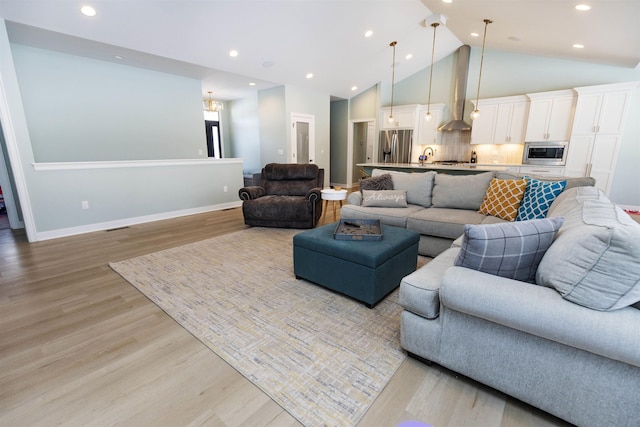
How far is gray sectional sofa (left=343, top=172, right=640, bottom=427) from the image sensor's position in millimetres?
1100

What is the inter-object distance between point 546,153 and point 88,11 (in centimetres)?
770

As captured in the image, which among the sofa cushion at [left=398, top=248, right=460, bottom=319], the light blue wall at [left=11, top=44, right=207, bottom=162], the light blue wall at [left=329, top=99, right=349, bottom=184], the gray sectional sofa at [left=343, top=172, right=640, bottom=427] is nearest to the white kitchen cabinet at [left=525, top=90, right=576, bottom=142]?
the light blue wall at [left=329, top=99, right=349, bottom=184]

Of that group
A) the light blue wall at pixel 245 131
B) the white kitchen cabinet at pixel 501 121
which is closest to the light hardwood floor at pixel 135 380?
the light blue wall at pixel 245 131

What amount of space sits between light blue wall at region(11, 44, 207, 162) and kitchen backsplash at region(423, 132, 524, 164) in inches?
233

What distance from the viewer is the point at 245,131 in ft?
Answer: 27.6

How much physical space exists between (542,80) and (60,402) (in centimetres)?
836

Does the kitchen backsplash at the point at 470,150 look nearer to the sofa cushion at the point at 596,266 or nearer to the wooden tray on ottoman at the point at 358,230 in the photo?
the wooden tray on ottoman at the point at 358,230

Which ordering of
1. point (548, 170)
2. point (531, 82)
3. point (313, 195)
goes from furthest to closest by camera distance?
point (531, 82)
point (548, 170)
point (313, 195)

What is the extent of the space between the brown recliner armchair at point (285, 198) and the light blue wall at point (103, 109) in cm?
260

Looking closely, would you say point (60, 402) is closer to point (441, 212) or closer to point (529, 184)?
point (441, 212)

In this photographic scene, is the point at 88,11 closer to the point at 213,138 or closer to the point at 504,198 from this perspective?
the point at 504,198

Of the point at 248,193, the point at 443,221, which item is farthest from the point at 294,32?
the point at 443,221

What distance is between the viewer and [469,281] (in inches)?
54.1

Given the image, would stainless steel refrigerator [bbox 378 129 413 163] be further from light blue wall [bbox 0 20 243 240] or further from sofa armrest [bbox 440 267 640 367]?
sofa armrest [bbox 440 267 640 367]
